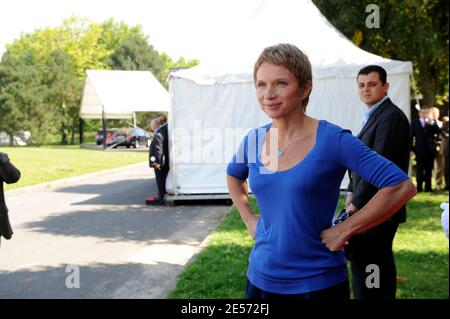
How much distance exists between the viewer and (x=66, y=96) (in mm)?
2516

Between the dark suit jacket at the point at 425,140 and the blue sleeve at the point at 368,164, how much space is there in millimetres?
9445

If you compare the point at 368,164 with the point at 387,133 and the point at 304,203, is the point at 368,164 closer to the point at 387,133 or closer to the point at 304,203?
the point at 304,203

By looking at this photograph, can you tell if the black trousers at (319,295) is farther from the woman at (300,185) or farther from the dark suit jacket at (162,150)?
the dark suit jacket at (162,150)

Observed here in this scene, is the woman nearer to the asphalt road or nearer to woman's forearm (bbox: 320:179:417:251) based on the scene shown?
woman's forearm (bbox: 320:179:417:251)

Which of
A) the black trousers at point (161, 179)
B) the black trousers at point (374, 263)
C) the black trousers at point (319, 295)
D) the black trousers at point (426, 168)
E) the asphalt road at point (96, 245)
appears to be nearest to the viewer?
the black trousers at point (319, 295)

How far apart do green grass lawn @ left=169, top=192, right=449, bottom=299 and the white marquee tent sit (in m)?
0.95

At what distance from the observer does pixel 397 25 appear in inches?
235

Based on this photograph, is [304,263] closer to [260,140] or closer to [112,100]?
[260,140]

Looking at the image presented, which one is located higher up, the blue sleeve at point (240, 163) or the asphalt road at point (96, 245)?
the blue sleeve at point (240, 163)

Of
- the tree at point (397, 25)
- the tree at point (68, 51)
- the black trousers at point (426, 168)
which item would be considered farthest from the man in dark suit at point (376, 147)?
the black trousers at point (426, 168)

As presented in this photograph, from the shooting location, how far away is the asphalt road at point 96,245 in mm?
3502
